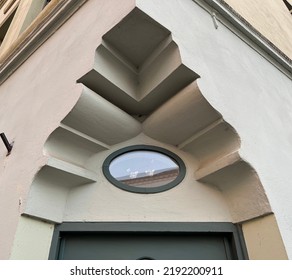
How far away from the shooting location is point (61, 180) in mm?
1741

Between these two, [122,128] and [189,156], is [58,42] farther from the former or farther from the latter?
[189,156]

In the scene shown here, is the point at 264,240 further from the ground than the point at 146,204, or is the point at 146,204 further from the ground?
the point at 146,204

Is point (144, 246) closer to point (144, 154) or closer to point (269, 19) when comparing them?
point (144, 154)

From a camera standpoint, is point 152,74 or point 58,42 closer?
point 152,74

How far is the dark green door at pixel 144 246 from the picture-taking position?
1627 mm

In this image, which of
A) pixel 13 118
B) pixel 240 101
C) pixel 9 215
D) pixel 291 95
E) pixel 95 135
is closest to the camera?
pixel 9 215

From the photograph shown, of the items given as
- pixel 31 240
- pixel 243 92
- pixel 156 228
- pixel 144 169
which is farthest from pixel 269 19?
pixel 31 240

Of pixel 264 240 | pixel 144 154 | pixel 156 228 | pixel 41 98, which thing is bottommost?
pixel 264 240

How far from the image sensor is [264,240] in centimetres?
155

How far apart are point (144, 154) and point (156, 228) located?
55cm

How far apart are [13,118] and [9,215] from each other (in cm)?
107

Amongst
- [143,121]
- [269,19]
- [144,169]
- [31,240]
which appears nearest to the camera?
[31,240]
